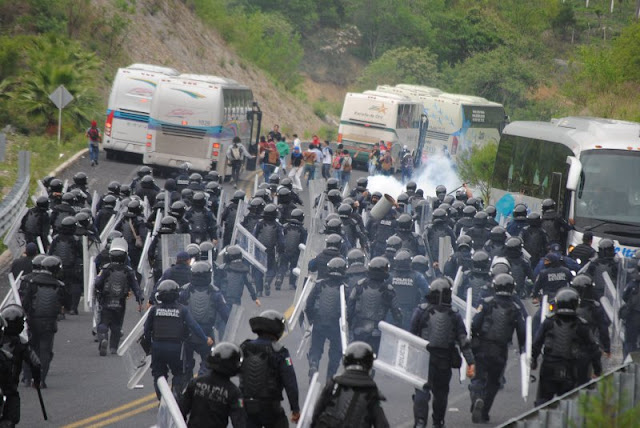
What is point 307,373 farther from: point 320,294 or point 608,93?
point 608,93

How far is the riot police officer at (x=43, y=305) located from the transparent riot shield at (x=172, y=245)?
11.4 feet

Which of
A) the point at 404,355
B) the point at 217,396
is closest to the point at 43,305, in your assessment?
the point at 404,355

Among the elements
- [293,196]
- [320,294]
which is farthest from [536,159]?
[320,294]

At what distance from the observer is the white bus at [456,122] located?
51469 mm

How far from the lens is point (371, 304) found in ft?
42.7

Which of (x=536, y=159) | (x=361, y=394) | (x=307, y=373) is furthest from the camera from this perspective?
(x=536, y=159)

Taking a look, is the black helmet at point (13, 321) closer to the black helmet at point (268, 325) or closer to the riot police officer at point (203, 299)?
the black helmet at point (268, 325)

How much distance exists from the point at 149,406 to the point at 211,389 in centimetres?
464

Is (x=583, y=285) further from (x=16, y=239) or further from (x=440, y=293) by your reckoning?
(x=16, y=239)

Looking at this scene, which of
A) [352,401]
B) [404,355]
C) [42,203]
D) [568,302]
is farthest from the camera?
[42,203]

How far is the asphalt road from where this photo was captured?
40.0 feet

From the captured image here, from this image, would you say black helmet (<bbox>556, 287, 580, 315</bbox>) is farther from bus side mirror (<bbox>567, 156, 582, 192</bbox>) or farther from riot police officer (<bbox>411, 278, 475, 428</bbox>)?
bus side mirror (<bbox>567, 156, 582, 192</bbox>)

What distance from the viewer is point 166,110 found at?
3650 centimetres

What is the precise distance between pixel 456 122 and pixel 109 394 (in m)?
39.8
